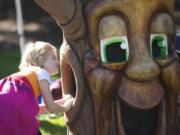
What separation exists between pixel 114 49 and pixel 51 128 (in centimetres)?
173

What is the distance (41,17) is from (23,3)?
0.64 m

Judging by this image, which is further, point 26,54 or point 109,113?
point 26,54

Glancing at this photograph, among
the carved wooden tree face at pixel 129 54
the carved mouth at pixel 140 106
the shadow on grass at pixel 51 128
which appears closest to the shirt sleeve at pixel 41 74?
the carved wooden tree face at pixel 129 54

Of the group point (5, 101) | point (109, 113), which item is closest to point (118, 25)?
point (109, 113)

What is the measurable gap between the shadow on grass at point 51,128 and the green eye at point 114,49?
1521 mm

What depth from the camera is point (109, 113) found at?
2.96 meters

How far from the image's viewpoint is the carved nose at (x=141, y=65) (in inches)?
112

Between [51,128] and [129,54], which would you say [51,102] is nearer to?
[129,54]

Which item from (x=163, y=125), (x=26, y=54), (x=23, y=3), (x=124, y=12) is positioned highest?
(x=23, y=3)

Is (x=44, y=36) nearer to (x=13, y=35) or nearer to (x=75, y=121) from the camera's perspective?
(x=13, y=35)

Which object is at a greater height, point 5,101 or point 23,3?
point 23,3

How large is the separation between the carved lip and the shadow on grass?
1.50 metres

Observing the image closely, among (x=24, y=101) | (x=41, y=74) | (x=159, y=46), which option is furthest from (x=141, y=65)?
(x=24, y=101)

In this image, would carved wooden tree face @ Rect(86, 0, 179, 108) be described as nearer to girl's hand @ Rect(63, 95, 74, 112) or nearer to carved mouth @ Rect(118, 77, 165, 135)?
carved mouth @ Rect(118, 77, 165, 135)
